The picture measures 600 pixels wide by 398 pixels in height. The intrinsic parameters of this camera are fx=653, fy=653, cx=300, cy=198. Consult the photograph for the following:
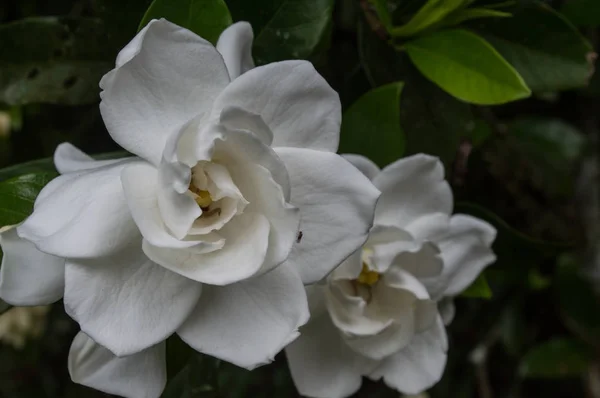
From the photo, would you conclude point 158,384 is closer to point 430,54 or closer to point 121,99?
point 121,99

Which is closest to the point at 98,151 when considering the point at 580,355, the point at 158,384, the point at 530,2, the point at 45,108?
the point at 45,108

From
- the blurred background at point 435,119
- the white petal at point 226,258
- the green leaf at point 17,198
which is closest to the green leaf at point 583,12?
the blurred background at point 435,119

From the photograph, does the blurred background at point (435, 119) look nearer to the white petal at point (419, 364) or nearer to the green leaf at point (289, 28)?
the green leaf at point (289, 28)

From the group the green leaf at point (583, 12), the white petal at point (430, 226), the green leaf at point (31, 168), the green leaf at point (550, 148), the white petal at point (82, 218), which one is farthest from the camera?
the green leaf at point (550, 148)

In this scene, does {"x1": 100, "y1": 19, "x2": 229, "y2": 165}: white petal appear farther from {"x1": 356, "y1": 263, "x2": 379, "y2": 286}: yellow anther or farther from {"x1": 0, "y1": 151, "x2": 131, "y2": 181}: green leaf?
{"x1": 356, "y1": 263, "x2": 379, "y2": 286}: yellow anther

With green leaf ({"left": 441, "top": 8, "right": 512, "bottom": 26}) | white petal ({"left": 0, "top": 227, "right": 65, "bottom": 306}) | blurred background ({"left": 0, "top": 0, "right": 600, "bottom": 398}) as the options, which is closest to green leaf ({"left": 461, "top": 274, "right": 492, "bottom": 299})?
blurred background ({"left": 0, "top": 0, "right": 600, "bottom": 398})

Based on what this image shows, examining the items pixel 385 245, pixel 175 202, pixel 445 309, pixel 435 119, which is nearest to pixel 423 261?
pixel 385 245
